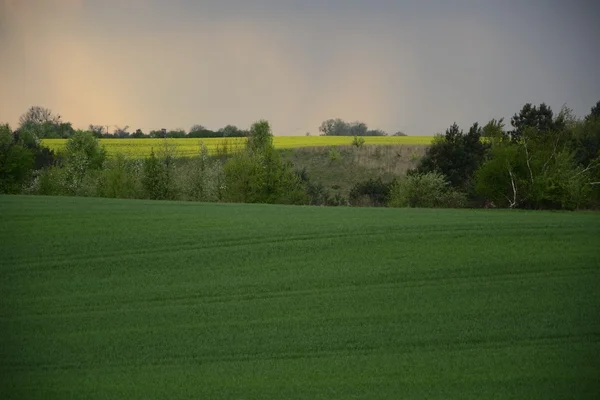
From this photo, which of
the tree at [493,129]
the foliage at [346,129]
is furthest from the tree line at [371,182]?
the foliage at [346,129]

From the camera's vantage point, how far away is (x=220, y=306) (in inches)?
722

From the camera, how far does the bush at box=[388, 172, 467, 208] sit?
52.1 m

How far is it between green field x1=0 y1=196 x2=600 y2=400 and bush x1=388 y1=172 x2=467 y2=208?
2481cm

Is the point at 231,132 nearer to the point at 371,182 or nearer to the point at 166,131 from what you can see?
the point at 166,131

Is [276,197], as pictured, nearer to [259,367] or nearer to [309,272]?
[309,272]

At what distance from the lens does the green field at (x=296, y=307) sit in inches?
557

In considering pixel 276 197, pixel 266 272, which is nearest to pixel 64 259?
pixel 266 272

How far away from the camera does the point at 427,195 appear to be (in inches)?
2064

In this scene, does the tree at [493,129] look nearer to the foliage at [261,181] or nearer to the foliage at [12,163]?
the foliage at [261,181]

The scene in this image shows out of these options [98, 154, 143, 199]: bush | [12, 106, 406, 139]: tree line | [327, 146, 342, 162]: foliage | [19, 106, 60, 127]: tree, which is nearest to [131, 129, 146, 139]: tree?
[12, 106, 406, 139]: tree line

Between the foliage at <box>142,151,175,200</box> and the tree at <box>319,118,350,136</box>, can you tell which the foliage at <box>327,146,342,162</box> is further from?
the foliage at <box>142,151,175,200</box>

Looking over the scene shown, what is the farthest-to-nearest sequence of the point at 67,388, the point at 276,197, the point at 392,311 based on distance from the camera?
the point at 276,197 → the point at 392,311 → the point at 67,388

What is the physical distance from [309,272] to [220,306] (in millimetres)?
3115

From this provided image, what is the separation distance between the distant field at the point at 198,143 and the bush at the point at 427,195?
20676 millimetres
